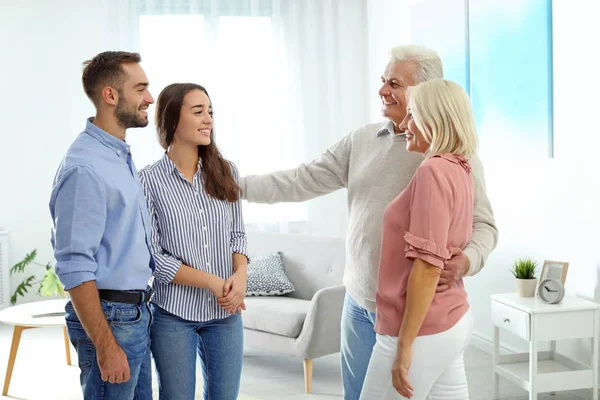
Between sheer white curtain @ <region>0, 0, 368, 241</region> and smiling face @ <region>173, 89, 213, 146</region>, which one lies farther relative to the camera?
sheer white curtain @ <region>0, 0, 368, 241</region>

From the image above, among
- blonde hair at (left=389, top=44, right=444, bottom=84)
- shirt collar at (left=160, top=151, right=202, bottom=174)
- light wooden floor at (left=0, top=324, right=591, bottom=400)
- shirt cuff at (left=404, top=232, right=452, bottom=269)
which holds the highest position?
blonde hair at (left=389, top=44, right=444, bottom=84)

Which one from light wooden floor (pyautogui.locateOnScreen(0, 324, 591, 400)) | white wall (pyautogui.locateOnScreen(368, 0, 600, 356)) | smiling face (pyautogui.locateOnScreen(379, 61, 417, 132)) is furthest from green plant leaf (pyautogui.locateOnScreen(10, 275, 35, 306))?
smiling face (pyautogui.locateOnScreen(379, 61, 417, 132))

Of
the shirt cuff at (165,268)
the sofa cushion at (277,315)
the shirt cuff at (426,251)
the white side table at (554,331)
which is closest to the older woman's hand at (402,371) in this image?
the shirt cuff at (426,251)

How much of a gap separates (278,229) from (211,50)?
158cm

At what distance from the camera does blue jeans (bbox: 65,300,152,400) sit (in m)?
1.69

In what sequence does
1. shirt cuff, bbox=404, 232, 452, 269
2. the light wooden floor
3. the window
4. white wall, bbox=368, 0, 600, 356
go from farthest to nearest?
the window
the light wooden floor
white wall, bbox=368, 0, 600, 356
shirt cuff, bbox=404, 232, 452, 269

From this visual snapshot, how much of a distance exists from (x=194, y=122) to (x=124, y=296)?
543 millimetres

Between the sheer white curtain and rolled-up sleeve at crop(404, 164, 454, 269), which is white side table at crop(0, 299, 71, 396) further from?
rolled-up sleeve at crop(404, 164, 454, 269)

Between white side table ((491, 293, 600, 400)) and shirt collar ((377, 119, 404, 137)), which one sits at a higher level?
shirt collar ((377, 119, 404, 137))

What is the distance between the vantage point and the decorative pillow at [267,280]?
4.35m

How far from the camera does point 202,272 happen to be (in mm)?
1925

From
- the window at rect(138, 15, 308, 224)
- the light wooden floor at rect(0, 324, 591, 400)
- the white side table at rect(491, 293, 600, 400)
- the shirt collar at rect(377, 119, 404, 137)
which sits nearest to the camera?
the shirt collar at rect(377, 119, 404, 137)

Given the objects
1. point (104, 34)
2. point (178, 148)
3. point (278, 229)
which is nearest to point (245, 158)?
point (278, 229)

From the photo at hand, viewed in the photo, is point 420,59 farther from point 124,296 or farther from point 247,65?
point 247,65
